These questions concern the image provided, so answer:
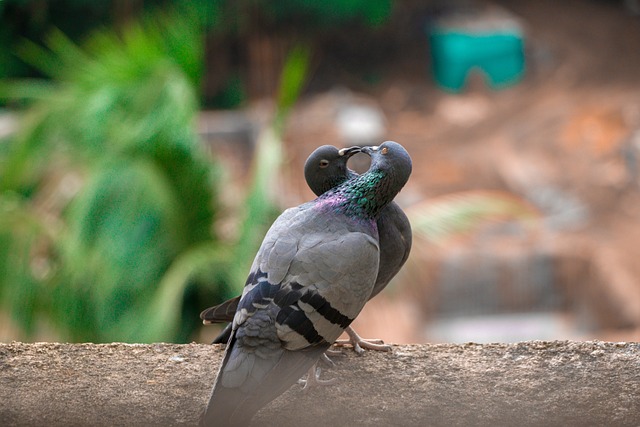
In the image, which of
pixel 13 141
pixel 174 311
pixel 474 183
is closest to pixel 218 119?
pixel 474 183

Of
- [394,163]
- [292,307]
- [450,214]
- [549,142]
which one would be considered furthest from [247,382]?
[549,142]

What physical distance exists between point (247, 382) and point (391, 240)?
71cm

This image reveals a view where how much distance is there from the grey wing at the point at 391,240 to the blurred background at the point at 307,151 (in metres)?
2.64

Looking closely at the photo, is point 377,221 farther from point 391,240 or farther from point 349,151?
point 349,151

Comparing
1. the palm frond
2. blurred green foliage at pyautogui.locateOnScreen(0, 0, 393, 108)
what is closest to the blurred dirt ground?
blurred green foliage at pyautogui.locateOnScreen(0, 0, 393, 108)

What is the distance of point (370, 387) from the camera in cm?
307

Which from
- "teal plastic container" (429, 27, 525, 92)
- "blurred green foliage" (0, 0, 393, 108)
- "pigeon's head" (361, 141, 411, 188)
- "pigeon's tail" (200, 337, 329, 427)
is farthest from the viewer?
"teal plastic container" (429, 27, 525, 92)

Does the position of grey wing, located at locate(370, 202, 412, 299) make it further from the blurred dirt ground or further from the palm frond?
the blurred dirt ground

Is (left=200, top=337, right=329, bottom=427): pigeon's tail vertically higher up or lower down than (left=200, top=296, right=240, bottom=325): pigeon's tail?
lower down

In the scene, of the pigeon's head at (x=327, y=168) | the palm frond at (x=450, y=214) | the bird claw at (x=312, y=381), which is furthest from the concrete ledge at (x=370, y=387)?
the palm frond at (x=450, y=214)

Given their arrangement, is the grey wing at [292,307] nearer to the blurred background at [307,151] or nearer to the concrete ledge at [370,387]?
the concrete ledge at [370,387]

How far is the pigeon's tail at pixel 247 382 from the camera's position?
8.13 ft

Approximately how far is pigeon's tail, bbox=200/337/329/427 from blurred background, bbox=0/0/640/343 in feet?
9.60

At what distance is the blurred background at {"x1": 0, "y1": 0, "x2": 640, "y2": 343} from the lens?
596 centimetres
